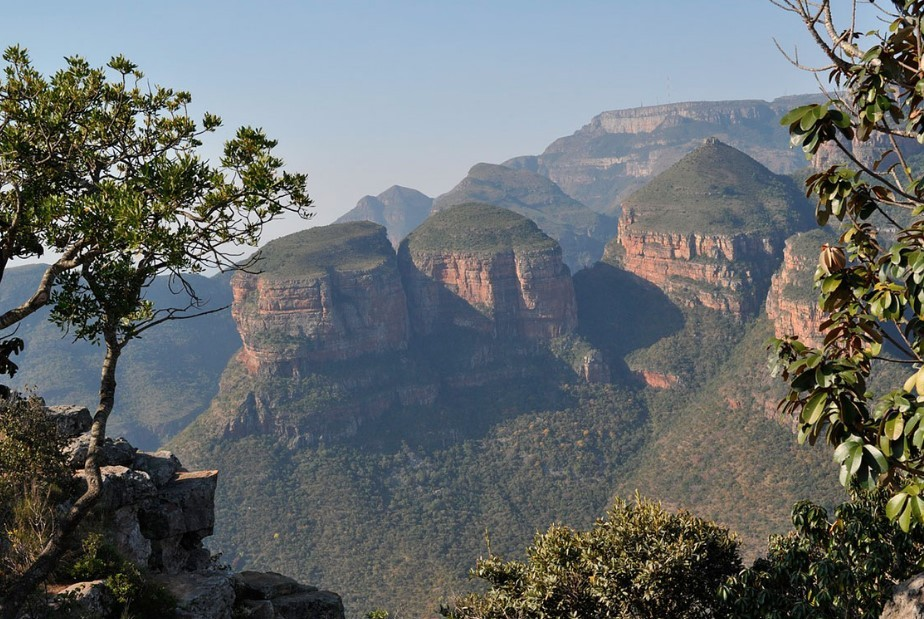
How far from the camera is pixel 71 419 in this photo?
23859mm

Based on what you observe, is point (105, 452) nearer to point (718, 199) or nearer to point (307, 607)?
point (307, 607)

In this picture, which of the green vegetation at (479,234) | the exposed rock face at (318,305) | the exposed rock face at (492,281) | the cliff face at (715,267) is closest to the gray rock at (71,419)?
the exposed rock face at (318,305)

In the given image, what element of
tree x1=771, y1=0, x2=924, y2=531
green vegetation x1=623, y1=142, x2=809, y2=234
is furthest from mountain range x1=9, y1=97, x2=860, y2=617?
tree x1=771, y1=0, x2=924, y2=531

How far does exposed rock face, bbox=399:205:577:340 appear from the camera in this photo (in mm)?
146750

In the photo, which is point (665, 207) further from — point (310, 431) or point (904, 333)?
point (904, 333)

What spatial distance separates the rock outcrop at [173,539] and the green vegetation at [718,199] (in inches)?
4962

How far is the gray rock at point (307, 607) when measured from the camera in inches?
835

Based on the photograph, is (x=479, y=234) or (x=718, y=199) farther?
(x=479, y=234)

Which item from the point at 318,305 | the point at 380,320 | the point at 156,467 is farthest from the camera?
the point at 380,320

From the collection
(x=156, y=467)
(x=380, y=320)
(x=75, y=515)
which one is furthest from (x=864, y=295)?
(x=380, y=320)

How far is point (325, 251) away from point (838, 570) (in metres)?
132

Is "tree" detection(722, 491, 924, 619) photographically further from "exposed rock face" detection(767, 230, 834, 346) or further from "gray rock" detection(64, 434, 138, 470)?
"exposed rock face" detection(767, 230, 834, 346)

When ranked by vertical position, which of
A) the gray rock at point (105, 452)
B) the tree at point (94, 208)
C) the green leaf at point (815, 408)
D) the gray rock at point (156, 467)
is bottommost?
the gray rock at point (156, 467)

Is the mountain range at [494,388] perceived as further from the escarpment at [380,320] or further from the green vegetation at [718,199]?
the green vegetation at [718,199]
